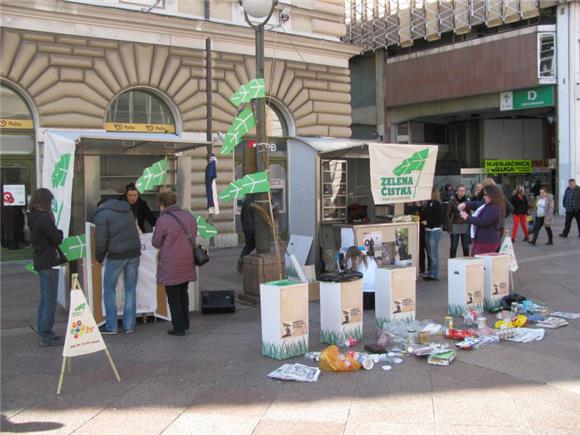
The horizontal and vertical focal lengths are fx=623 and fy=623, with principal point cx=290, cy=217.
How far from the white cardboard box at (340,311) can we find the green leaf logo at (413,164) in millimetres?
4051

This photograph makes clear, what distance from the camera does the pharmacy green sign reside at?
29.4 metres

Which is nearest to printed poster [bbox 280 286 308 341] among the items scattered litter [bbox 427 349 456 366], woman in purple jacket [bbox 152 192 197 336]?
scattered litter [bbox 427 349 456 366]

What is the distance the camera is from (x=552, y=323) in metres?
7.54

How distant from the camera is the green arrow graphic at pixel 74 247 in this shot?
745 cm

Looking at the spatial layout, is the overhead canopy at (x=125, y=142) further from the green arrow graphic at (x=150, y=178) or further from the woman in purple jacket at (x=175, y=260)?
the woman in purple jacket at (x=175, y=260)

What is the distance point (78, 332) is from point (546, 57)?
2857 cm

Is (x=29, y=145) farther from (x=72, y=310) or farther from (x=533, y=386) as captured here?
(x=533, y=386)

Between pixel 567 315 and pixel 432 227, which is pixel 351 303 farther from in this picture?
Result: pixel 432 227

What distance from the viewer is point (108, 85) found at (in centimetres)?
1458

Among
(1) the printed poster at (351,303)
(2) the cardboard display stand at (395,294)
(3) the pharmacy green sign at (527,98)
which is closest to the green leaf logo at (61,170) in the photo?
(1) the printed poster at (351,303)

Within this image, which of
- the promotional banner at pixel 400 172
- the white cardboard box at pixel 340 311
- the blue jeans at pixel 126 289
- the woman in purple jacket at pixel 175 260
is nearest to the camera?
the white cardboard box at pixel 340 311

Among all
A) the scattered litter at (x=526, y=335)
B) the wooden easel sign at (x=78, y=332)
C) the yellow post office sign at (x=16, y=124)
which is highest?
the yellow post office sign at (x=16, y=124)

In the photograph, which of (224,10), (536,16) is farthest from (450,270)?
(536,16)

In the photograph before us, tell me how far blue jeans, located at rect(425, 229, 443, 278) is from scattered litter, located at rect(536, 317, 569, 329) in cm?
328
